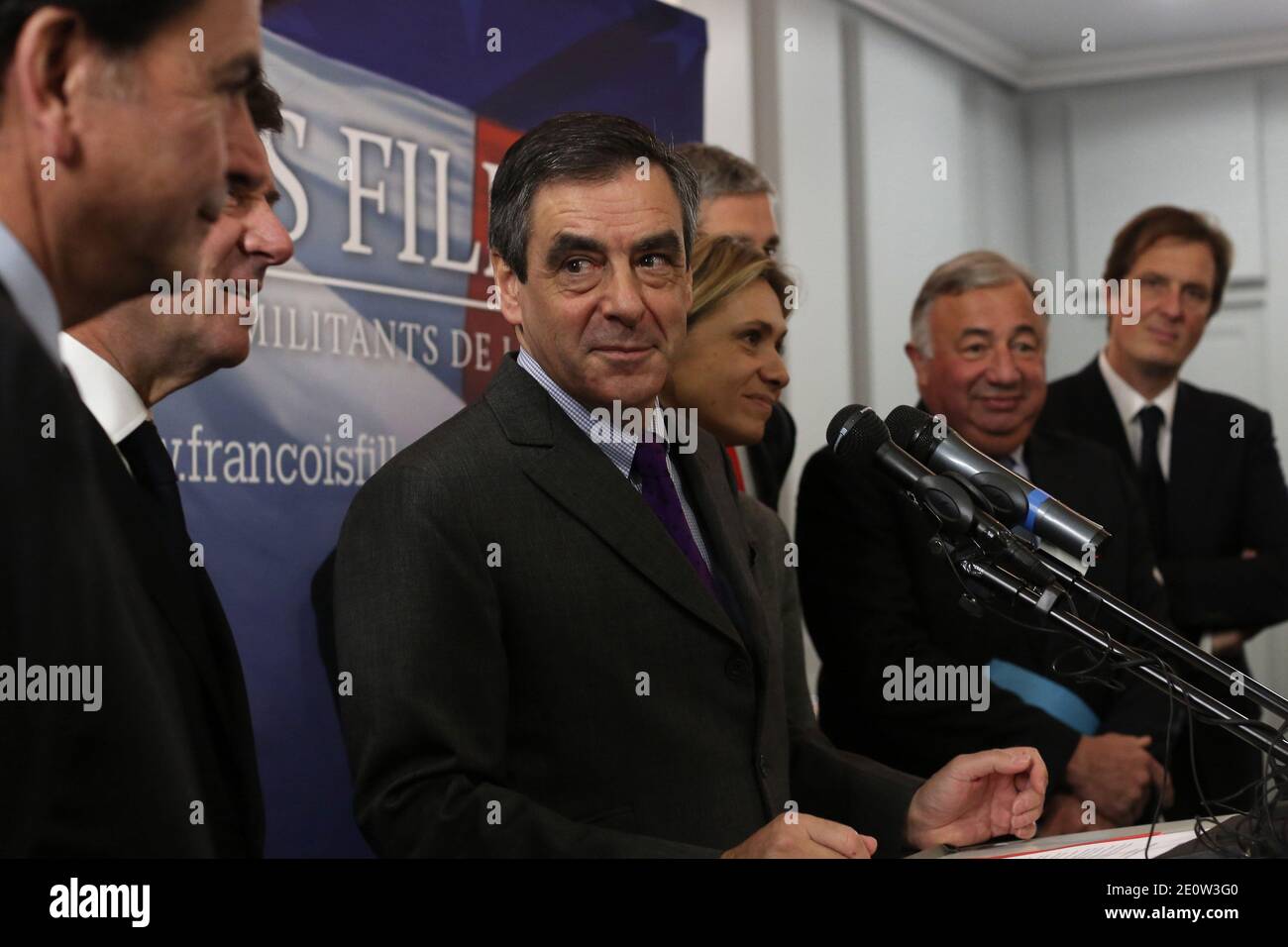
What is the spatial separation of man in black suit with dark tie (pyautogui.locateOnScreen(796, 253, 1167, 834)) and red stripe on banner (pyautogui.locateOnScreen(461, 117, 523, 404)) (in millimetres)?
660

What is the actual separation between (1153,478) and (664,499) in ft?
6.33

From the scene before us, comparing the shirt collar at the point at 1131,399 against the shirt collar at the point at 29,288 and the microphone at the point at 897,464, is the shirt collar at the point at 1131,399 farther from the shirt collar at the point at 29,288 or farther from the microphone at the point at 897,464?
the shirt collar at the point at 29,288

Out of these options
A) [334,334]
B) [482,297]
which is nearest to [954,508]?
[334,334]

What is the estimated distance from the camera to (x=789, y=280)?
253cm

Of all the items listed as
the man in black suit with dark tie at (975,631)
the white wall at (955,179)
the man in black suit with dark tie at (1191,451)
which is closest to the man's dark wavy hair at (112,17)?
the man in black suit with dark tie at (975,631)

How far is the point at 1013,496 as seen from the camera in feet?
4.55

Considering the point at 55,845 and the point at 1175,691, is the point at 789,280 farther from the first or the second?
the point at 55,845

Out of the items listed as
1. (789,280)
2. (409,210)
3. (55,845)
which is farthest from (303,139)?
(55,845)

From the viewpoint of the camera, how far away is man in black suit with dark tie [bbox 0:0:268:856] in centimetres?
70

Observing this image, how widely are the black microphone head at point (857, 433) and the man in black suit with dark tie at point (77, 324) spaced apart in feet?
2.38

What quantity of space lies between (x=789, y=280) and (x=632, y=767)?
3.90 ft

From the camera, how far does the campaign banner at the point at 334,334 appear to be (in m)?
2.07

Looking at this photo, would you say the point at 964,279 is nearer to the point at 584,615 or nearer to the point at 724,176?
the point at 724,176

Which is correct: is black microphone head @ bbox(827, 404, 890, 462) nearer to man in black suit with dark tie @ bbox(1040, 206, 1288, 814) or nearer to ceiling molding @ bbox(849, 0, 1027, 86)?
man in black suit with dark tie @ bbox(1040, 206, 1288, 814)
